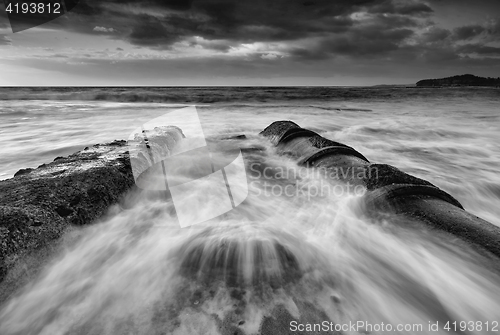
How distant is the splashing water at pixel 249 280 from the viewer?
59.5 inches

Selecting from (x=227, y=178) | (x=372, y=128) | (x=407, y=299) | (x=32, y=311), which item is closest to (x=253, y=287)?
(x=407, y=299)

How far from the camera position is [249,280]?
1.74 meters

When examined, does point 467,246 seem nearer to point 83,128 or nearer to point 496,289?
point 496,289

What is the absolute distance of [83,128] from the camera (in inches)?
351

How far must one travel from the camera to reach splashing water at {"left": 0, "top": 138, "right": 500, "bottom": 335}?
1.51 metres

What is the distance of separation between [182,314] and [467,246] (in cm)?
186

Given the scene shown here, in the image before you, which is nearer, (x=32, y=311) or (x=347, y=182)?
(x=32, y=311)
